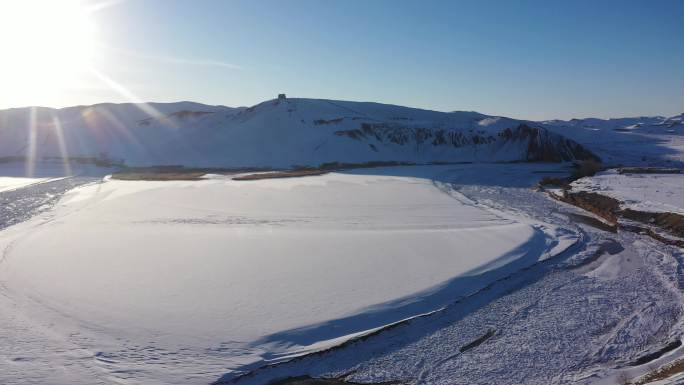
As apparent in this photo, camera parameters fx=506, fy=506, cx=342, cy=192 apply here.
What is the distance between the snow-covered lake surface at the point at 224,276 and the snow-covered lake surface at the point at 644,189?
3.87 m

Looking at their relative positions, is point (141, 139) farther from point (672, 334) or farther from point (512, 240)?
point (672, 334)

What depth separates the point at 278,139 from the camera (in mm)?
42750

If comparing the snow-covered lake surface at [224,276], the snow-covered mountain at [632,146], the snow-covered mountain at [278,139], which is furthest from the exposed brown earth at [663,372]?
the snow-covered mountain at [632,146]

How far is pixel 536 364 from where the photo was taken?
6.21m

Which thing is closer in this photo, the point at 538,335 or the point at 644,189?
the point at 538,335

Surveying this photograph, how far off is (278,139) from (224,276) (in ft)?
112

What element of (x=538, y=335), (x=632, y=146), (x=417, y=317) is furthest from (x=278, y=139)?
(x=538, y=335)

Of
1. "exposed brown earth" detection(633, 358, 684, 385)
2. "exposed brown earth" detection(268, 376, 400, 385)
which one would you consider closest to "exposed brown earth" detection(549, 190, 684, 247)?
"exposed brown earth" detection(633, 358, 684, 385)

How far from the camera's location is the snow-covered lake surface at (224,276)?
645 cm

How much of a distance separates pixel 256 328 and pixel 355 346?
4.69 feet

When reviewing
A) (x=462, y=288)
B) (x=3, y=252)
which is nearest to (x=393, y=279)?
(x=462, y=288)

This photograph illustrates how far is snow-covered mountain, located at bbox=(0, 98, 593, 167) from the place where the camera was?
4028 centimetres

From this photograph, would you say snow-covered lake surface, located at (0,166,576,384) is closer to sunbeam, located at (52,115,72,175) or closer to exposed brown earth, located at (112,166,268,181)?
exposed brown earth, located at (112,166,268,181)

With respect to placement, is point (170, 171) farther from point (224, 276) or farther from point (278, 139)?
point (224, 276)
